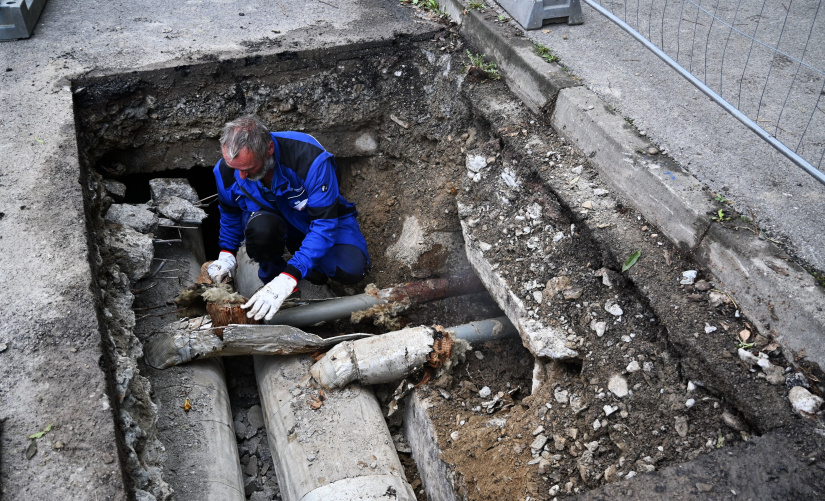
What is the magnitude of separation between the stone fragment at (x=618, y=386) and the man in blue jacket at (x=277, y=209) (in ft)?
5.93

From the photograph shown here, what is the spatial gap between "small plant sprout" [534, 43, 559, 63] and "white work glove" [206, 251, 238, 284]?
7.97ft

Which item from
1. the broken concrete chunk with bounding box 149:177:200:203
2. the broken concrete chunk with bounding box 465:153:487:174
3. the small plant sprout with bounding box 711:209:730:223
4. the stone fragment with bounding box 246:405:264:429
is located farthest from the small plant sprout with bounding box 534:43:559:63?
the stone fragment with bounding box 246:405:264:429

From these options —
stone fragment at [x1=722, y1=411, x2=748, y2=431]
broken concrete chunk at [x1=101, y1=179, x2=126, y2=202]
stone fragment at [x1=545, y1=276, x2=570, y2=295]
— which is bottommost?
broken concrete chunk at [x1=101, y1=179, x2=126, y2=202]

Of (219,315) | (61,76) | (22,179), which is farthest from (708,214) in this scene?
(61,76)

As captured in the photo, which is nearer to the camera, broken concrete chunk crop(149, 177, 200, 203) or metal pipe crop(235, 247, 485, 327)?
metal pipe crop(235, 247, 485, 327)

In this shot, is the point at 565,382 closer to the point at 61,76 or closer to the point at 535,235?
the point at 535,235

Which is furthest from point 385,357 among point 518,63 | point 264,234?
point 518,63

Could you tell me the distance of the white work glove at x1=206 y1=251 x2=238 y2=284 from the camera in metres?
3.71

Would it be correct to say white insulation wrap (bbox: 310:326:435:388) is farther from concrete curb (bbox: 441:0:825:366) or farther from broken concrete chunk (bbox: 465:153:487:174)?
concrete curb (bbox: 441:0:825:366)

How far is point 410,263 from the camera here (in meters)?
4.14

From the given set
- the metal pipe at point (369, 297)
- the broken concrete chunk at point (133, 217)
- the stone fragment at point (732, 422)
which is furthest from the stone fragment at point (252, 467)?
the stone fragment at point (732, 422)

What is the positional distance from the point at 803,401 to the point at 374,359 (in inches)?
74.9

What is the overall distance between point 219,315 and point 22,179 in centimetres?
123

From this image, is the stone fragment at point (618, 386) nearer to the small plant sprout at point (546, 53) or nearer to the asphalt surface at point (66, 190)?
the asphalt surface at point (66, 190)
